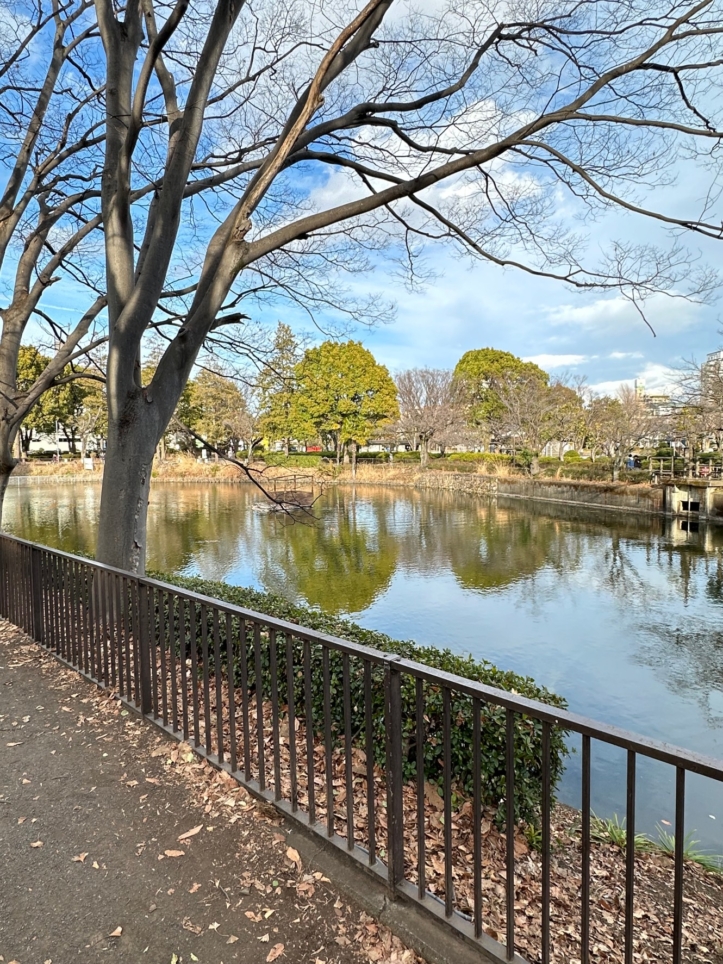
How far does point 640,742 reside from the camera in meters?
1.17

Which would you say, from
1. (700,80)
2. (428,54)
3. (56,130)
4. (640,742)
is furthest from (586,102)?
(56,130)

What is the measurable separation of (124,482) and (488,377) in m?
36.7

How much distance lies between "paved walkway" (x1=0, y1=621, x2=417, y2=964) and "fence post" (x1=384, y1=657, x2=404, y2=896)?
0.18m

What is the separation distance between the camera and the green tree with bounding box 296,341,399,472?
116 feet

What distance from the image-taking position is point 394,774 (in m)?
1.75

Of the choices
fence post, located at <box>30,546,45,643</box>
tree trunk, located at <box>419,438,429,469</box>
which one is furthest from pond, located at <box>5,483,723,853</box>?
tree trunk, located at <box>419,438,429,469</box>

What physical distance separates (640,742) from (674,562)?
43.8ft

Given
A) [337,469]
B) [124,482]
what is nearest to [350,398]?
[337,469]

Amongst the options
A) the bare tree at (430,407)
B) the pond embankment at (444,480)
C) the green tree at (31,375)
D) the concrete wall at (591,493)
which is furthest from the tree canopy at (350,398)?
the green tree at (31,375)

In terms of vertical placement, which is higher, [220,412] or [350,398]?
[350,398]

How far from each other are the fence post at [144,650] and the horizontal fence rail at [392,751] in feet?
0.04

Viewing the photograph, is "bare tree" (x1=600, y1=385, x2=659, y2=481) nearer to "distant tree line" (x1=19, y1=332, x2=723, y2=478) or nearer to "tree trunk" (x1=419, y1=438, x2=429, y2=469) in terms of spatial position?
"distant tree line" (x1=19, y1=332, x2=723, y2=478)

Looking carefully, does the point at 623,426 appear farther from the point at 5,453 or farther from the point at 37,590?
the point at 37,590

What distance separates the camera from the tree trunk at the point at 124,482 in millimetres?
4457
